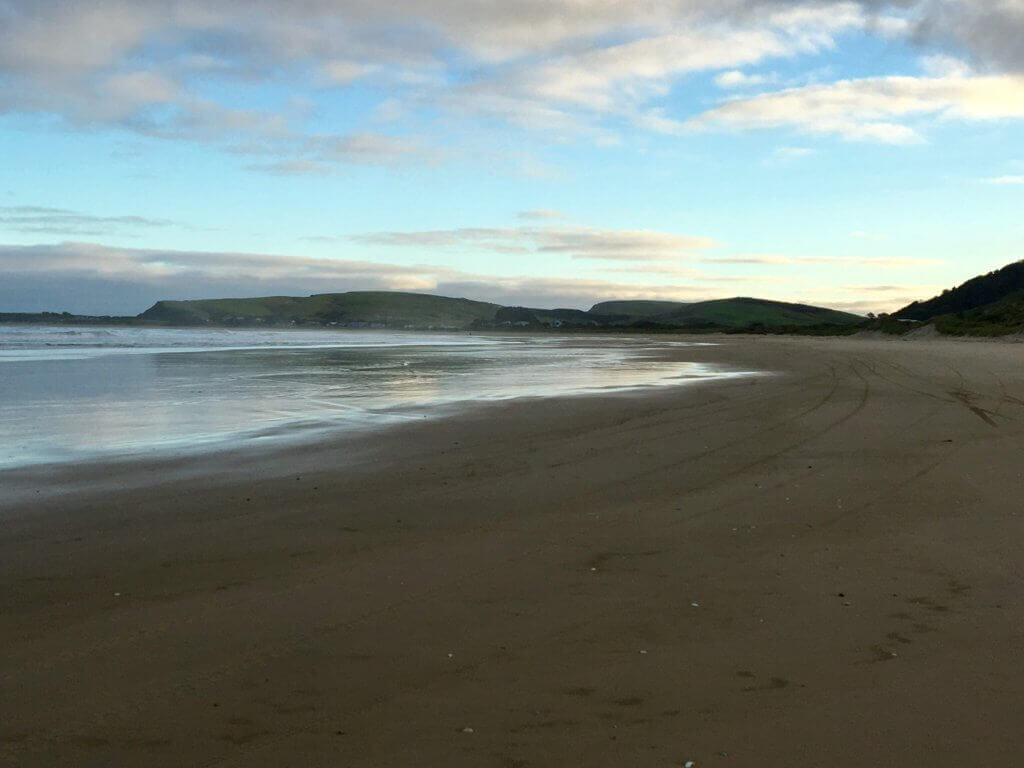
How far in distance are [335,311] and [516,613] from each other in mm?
180304

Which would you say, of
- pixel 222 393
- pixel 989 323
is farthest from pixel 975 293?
pixel 222 393

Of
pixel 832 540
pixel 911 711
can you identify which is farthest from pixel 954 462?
pixel 911 711

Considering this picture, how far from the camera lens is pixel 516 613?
13.5 ft

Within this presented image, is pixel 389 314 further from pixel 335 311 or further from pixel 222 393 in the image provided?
pixel 222 393

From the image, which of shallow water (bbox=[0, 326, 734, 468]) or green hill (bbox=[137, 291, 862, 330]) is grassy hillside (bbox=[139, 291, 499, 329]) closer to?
green hill (bbox=[137, 291, 862, 330])

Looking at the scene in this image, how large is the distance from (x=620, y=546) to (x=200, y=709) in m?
2.86

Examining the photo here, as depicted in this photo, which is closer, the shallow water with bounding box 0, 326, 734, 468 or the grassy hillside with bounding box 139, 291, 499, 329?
the shallow water with bounding box 0, 326, 734, 468

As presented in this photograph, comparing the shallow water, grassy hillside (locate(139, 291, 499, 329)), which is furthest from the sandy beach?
grassy hillside (locate(139, 291, 499, 329))

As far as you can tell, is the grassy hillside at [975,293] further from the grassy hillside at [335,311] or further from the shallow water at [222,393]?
the shallow water at [222,393]

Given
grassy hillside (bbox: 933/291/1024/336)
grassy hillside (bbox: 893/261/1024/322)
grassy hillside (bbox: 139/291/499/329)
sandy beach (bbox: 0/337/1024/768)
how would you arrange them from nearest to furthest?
sandy beach (bbox: 0/337/1024/768)
grassy hillside (bbox: 933/291/1024/336)
grassy hillside (bbox: 893/261/1024/322)
grassy hillside (bbox: 139/291/499/329)

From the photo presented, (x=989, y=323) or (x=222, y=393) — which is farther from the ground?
(x=989, y=323)

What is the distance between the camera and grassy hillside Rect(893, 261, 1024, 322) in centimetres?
10231

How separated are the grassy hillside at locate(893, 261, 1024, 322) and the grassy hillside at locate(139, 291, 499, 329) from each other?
268ft

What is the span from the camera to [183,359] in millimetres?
27234
